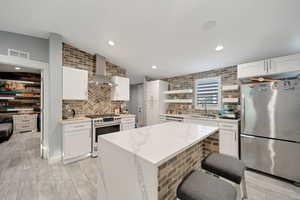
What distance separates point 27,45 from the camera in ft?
9.12

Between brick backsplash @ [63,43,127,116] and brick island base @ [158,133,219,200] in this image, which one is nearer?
brick island base @ [158,133,219,200]

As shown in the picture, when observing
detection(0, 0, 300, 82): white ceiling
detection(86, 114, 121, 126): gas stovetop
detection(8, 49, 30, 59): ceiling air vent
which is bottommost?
detection(86, 114, 121, 126): gas stovetop

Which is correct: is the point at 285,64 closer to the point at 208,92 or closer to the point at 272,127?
the point at 272,127

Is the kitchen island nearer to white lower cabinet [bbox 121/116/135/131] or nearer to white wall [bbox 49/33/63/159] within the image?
white wall [bbox 49/33/63/159]

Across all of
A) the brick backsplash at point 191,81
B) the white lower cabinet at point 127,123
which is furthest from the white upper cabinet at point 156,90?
the white lower cabinet at point 127,123

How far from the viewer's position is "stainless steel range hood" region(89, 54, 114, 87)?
354cm

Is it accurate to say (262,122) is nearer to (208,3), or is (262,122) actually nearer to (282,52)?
(282,52)

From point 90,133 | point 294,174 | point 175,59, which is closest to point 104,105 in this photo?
point 90,133

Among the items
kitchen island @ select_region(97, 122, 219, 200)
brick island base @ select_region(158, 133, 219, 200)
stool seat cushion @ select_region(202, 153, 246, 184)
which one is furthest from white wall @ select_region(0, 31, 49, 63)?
stool seat cushion @ select_region(202, 153, 246, 184)

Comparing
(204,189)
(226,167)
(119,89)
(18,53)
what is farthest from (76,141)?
(226,167)

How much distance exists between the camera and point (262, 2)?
5.42 feet

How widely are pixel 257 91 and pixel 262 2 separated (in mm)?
1493

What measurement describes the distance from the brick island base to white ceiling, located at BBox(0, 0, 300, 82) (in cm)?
195

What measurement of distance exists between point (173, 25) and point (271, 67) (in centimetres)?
223
